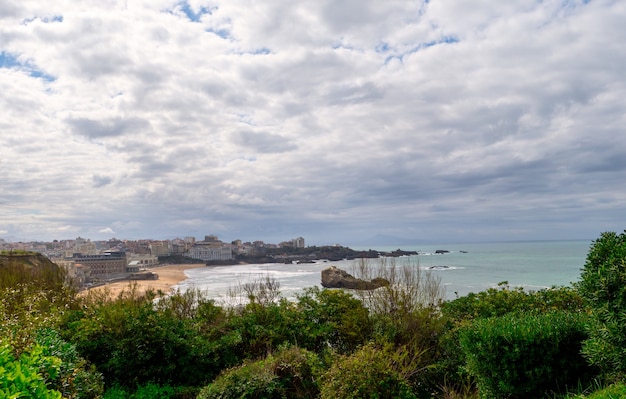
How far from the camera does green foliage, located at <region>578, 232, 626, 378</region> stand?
4.12 m

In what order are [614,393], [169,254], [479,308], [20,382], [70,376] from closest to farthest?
[20,382], [614,393], [70,376], [479,308], [169,254]

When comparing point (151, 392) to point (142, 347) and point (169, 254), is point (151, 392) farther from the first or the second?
point (169, 254)

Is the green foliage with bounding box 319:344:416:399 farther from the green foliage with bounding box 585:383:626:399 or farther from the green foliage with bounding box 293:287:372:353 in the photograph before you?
the green foliage with bounding box 293:287:372:353

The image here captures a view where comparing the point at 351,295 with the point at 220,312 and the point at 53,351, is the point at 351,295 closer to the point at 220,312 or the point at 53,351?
the point at 220,312

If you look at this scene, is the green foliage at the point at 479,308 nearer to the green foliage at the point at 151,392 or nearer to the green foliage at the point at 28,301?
the green foliage at the point at 151,392

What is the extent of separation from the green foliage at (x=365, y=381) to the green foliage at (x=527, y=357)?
1.03m

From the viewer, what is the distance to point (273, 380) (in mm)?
6039

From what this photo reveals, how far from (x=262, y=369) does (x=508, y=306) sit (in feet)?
15.7

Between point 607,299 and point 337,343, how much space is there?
5.40 m

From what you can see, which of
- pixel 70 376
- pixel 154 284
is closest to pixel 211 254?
pixel 154 284

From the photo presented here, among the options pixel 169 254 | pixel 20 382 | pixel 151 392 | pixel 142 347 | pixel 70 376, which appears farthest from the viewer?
pixel 169 254

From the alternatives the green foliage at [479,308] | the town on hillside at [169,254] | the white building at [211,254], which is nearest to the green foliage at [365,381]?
the green foliage at [479,308]

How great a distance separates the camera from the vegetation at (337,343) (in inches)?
174

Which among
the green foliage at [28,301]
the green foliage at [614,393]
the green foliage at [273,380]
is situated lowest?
the green foliage at [273,380]
